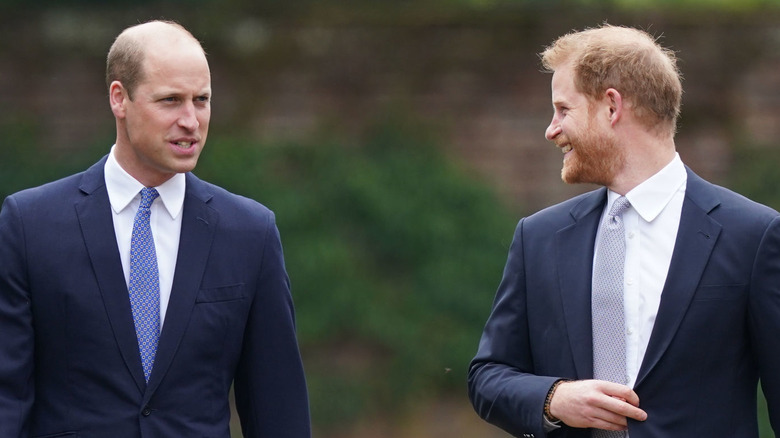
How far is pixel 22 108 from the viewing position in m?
9.81

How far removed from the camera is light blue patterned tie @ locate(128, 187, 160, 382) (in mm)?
4289

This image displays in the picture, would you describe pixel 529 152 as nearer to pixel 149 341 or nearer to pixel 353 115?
pixel 353 115

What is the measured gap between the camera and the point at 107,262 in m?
4.31

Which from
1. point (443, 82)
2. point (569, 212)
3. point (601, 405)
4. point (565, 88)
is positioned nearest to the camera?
point (601, 405)

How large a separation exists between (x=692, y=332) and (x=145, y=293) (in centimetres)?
161

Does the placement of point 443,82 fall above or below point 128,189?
below

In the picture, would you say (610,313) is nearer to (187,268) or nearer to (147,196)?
(187,268)

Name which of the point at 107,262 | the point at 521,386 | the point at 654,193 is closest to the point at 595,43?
the point at 654,193

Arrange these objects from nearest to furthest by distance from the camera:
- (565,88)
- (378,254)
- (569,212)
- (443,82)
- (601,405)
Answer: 1. (601,405)
2. (565,88)
3. (569,212)
4. (378,254)
5. (443,82)

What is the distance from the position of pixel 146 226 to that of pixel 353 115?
545cm

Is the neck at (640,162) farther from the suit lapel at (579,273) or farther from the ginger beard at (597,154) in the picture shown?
the suit lapel at (579,273)

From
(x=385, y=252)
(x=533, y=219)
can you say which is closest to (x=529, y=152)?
(x=385, y=252)

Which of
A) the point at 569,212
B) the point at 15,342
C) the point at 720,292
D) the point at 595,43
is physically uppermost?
the point at 595,43

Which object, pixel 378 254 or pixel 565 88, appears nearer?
pixel 565 88
